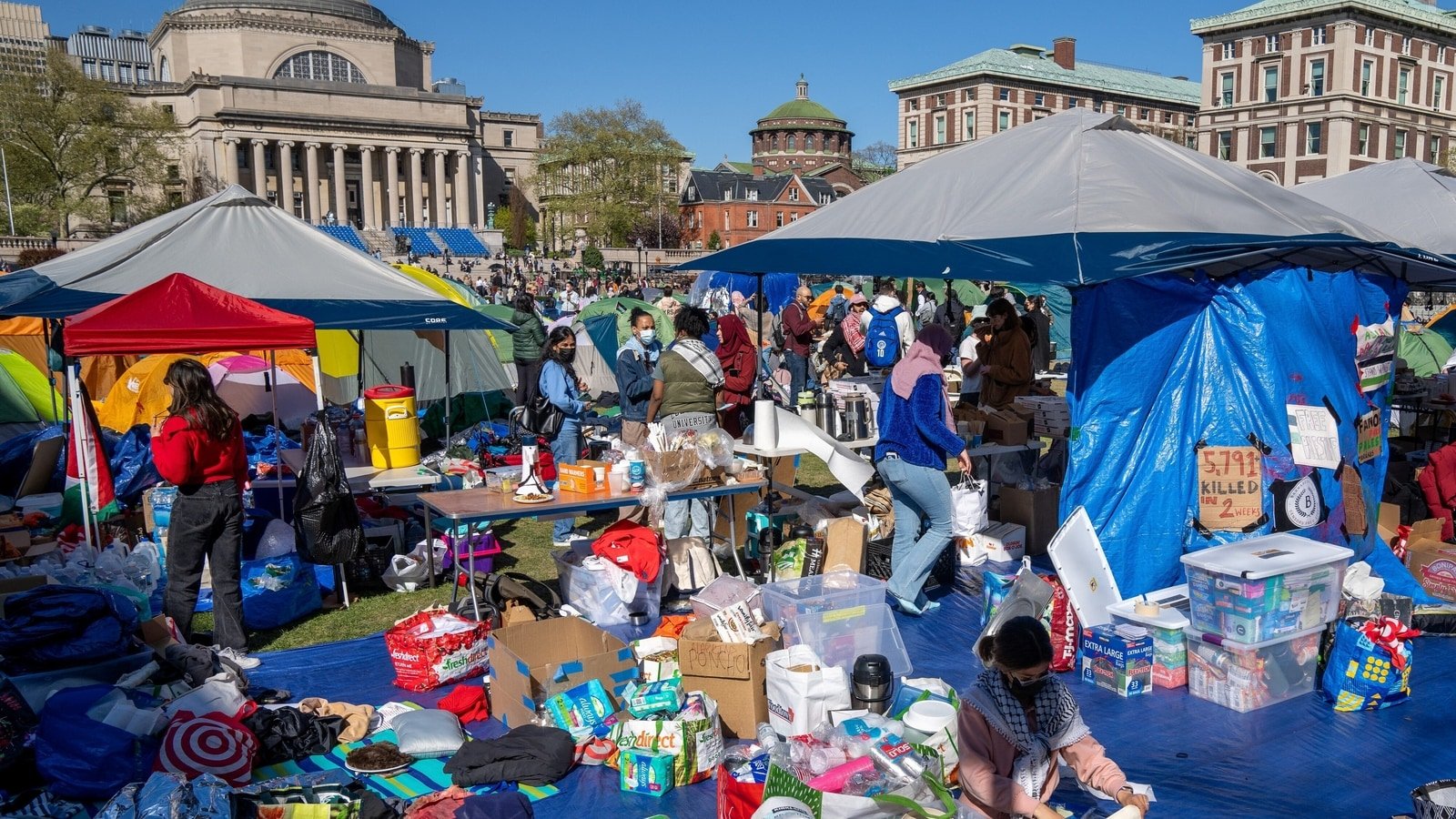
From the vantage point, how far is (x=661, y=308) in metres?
18.1

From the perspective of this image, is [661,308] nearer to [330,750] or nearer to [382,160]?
[330,750]

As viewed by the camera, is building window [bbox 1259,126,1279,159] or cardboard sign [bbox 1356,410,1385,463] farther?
building window [bbox 1259,126,1279,159]

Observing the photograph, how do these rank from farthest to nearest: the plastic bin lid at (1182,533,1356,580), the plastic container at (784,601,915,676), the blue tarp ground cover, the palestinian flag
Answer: the palestinian flag, the plastic container at (784,601,915,676), the plastic bin lid at (1182,533,1356,580), the blue tarp ground cover

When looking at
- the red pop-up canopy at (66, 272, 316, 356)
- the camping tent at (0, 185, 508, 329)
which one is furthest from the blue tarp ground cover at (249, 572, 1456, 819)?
the camping tent at (0, 185, 508, 329)

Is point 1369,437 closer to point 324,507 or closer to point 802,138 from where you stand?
point 324,507

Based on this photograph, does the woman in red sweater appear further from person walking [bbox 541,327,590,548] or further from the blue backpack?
the blue backpack

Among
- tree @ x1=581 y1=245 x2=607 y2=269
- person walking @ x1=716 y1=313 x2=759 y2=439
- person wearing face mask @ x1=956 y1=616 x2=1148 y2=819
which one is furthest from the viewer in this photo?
tree @ x1=581 y1=245 x2=607 y2=269

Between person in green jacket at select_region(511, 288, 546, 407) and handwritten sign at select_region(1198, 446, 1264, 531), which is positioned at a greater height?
person in green jacket at select_region(511, 288, 546, 407)

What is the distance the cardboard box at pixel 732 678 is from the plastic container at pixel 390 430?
16.3ft

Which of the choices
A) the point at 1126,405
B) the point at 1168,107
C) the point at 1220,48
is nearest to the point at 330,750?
the point at 1126,405

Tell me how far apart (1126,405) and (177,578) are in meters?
5.60

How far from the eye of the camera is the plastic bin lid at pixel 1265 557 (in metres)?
4.96

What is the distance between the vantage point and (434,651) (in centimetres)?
555

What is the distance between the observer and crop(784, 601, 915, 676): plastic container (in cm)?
527
